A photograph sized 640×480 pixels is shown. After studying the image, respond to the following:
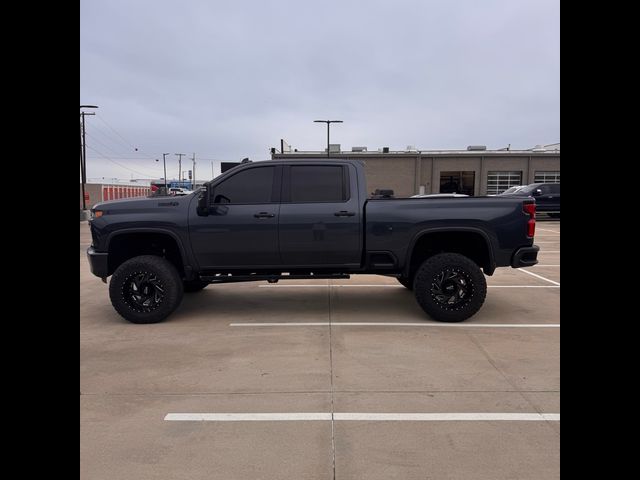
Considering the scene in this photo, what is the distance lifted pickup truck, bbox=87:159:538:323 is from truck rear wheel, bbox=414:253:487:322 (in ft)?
0.04

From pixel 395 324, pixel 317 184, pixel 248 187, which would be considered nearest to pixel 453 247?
pixel 395 324

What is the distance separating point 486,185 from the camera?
42.1 meters

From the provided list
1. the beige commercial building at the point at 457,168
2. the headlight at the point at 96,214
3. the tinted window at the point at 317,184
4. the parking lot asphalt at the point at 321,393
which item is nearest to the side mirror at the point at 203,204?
the tinted window at the point at 317,184

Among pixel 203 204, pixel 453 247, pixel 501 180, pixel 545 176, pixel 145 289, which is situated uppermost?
pixel 545 176

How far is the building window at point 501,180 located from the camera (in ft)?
139

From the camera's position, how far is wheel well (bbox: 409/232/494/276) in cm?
601

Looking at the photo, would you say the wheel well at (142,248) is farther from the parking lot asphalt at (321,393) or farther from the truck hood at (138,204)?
the parking lot asphalt at (321,393)

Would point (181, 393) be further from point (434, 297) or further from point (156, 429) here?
point (434, 297)

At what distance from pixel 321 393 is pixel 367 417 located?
547mm

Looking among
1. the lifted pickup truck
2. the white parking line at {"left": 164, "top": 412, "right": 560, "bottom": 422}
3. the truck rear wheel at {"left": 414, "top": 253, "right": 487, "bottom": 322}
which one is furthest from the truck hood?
the truck rear wheel at {"left": 414, "top": 253, "right": 487, "bottom": 322}

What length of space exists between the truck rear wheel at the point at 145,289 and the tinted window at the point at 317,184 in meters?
1.90

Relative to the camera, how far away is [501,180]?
4241cm

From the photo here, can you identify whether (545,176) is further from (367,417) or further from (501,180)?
(367,417)
